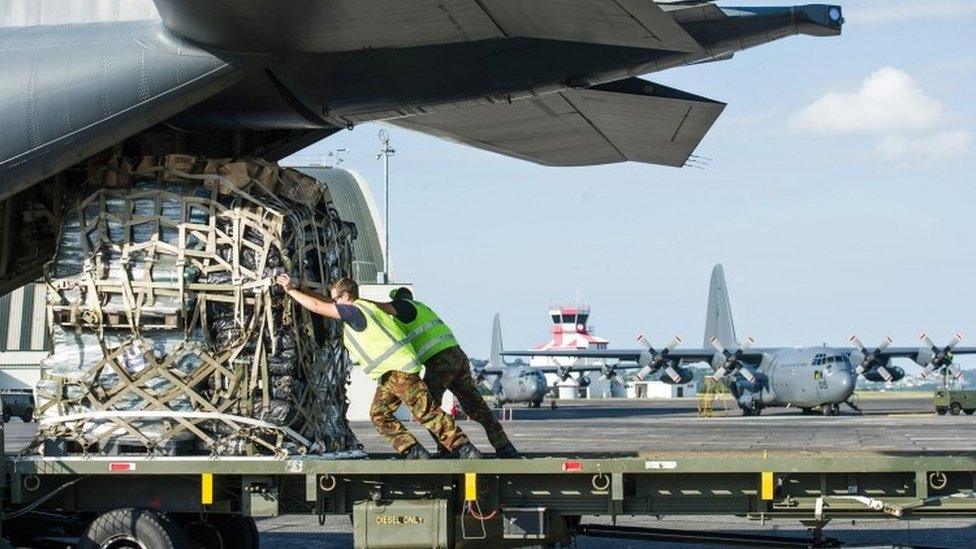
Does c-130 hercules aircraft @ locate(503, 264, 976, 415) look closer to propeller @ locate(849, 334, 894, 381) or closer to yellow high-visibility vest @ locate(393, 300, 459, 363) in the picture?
propeller @ locate(849, 334, 894, 381)

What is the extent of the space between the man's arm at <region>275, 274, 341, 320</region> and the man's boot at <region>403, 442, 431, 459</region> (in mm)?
1070

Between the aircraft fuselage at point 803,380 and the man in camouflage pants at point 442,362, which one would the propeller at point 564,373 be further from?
the man in camouflage pants at point 442,362

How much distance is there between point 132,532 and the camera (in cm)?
827

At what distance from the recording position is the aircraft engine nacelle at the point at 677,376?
60.8 metres

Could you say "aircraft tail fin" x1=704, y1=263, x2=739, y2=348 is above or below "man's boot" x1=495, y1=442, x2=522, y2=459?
above

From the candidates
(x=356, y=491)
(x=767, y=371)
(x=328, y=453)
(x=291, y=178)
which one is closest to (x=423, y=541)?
(x=356, y=491)

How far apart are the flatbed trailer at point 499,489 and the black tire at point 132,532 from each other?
0.12 meters

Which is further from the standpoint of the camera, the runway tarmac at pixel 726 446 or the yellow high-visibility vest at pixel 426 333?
the runway tarmac at pixel 726 446

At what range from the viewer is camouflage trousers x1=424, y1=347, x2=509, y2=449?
371 inches

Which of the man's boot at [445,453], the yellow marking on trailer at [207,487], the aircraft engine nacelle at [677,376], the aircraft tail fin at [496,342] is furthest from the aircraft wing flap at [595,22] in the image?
the aircraft tail fin at [496,342]

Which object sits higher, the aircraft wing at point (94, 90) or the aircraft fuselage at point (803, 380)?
the aircraft wing at point (94, 90)

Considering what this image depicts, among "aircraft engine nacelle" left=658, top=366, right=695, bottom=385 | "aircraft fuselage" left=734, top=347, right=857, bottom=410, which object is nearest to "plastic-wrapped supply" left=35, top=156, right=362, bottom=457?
"aircraft fuselage" left=734, top=347, right=857, bottom=410

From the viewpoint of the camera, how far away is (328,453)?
30.2 ft

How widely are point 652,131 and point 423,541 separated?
12.8 ft
